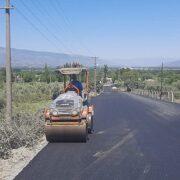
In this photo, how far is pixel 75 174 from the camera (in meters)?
9.88

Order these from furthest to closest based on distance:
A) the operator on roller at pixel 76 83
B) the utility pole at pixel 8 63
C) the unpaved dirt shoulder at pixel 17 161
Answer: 1. the utility pole at pixel 8 63
2. the operator on roller at pixel 76 83
3. the unpaved dirt shoulder at pixel 17 161

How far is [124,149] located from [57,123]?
2.73 m

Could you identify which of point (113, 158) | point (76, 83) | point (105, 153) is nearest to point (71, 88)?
point (76, 83)

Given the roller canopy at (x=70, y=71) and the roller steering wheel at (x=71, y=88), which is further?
the roller canopy at (x=70, y=71)

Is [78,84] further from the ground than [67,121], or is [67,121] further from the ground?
[78,84]

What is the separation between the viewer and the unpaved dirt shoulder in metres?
10.1

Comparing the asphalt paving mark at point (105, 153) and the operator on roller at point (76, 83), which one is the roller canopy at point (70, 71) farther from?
the asphalt paving mark at point (105, 153)

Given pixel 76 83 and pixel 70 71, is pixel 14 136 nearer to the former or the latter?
pixel 76 83

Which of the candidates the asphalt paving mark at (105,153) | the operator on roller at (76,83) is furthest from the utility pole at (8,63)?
the asphalt paving mark at (105,153)

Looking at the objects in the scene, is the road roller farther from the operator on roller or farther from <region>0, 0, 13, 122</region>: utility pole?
<region>0, 0, 13, 122</region>: utility pole

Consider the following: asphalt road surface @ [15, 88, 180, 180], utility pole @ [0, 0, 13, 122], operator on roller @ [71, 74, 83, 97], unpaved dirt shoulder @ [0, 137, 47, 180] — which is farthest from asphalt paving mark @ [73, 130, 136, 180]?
utility pole @ [0, 0, 13, 122]

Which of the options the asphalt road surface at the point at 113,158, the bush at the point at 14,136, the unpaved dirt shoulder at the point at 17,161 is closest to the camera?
the asphalt road surface at the point at 113,158

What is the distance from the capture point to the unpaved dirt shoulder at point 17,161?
10.1 m

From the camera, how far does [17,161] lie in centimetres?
1179
